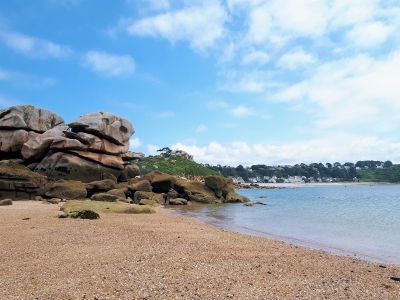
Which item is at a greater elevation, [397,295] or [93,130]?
[93,130]

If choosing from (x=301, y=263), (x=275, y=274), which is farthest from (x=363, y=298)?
(x=301, y=263)

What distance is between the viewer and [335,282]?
20.2 ft

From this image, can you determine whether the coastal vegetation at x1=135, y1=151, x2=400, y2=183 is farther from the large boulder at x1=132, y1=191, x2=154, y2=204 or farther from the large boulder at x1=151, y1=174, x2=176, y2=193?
the large boulder at x1=132, y1=191, x2=154, y2=204

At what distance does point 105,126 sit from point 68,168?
657cm

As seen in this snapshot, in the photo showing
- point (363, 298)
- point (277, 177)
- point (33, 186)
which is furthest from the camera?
point (277, 177)

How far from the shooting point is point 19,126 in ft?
113

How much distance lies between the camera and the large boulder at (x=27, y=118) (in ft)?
113

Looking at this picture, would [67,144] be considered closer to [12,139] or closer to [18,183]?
[12,139]

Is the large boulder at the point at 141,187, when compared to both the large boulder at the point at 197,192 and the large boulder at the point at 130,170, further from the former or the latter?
the large boulder at the point at 130,170

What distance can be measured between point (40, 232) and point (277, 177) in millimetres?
159655

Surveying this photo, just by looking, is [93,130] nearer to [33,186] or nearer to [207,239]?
[33,186]

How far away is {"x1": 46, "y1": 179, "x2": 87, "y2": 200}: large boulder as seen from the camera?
87.4 feet

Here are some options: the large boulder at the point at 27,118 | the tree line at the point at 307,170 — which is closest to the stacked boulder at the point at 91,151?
the large boulder at the point at 27,118

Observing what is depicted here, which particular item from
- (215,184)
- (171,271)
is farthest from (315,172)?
(171,271)
